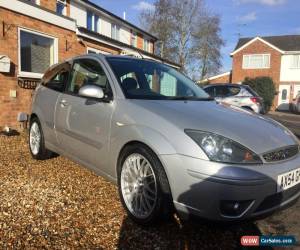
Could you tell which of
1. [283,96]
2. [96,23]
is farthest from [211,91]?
[283,96]

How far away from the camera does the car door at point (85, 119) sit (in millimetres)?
3751

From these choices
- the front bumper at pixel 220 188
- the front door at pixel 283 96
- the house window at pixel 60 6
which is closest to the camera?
the front bumper at pixel 220 188

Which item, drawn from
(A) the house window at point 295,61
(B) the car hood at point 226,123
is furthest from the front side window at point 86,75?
(A) the house window at point 295,61

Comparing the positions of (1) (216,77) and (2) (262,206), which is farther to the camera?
(1) (216,77)

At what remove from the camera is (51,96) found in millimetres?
4945

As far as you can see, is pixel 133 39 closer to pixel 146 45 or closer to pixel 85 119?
pixel 146 45

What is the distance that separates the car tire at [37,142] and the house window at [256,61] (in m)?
33.1

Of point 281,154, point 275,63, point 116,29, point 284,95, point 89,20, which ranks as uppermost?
point 116,29

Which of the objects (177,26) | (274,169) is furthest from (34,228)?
(177,26)

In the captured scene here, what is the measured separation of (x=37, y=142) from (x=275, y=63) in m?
33.3

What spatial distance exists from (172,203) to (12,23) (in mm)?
7653

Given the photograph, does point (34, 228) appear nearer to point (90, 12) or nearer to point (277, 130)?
point (277, 130)

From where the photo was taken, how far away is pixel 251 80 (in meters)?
32.1

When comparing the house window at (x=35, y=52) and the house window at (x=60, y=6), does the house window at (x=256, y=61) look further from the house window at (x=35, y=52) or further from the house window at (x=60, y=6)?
the house window at (x=35, y=52)
